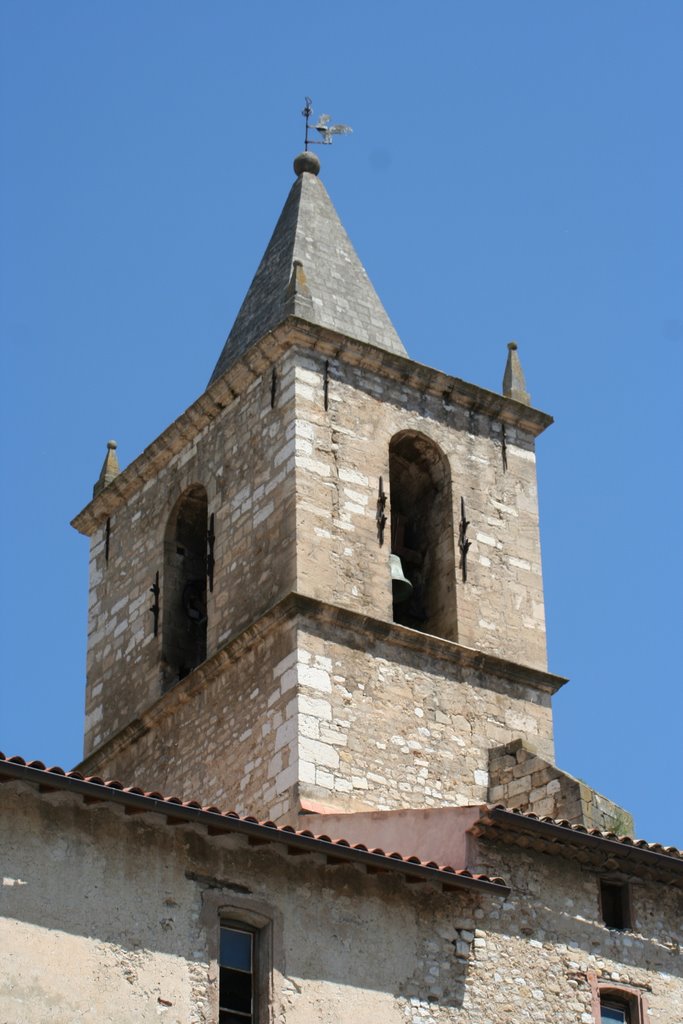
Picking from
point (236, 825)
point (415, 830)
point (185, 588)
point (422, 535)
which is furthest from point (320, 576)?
point (236, 825)

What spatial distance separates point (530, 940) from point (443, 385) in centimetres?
911

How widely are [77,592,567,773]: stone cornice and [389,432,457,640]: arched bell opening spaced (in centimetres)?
55

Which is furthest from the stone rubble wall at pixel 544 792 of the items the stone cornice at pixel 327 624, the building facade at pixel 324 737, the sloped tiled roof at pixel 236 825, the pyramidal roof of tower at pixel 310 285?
the pyramidal roof of tower at pixel 310 285

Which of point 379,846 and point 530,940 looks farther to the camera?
point 379,846

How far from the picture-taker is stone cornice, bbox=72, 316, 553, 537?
26.5 metres

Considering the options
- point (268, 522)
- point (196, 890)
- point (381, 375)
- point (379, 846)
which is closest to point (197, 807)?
point (196, 890)

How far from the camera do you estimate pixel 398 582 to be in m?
25.7

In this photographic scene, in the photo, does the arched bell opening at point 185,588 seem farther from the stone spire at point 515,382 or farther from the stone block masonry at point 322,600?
the stone spire at point 515,382

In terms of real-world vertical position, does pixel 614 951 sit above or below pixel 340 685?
below

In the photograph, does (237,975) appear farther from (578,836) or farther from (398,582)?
(398,582)

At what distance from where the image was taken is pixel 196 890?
18297 millimetres

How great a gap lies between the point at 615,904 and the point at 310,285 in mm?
10075

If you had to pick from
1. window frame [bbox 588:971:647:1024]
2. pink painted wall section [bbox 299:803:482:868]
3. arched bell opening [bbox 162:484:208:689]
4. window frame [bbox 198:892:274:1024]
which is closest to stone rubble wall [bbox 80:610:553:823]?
arched bell opening [bbox 162:484:208:689]

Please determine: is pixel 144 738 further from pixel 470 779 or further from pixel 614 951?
pixel 614 951
